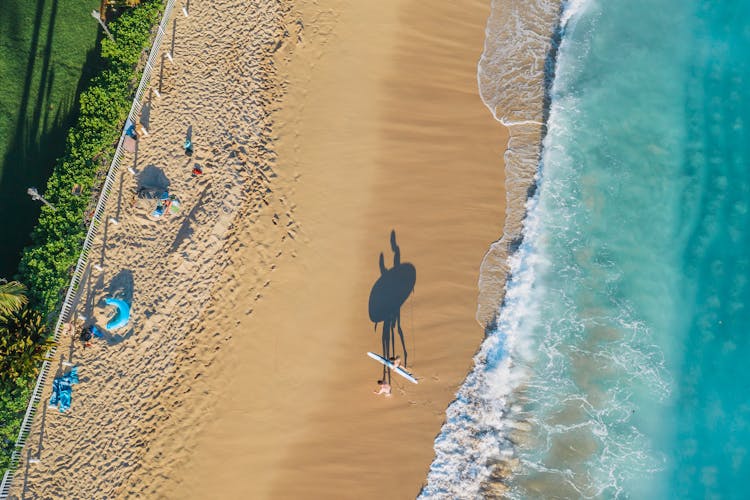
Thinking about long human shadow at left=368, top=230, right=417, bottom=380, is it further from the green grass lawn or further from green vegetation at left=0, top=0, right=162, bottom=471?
the green grass lawn

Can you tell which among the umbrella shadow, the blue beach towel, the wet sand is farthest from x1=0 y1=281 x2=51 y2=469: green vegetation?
the wet sand

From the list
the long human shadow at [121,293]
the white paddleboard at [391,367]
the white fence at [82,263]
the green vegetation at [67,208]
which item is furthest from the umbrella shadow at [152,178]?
the white paddleboard at [391,367]

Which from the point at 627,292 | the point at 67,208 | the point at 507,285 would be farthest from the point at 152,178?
the point at 627,292

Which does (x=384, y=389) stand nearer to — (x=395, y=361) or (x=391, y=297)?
(x=395, y=361)

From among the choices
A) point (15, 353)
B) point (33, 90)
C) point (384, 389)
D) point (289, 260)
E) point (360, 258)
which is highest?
point (33, 90)

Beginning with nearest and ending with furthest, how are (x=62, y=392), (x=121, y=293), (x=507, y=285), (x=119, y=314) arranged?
1. (x=62, y=392)
2. (x=119, y=314)
3. (x=121, y=293)
4. (x=507, y=285)

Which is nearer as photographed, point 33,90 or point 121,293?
point 121,293

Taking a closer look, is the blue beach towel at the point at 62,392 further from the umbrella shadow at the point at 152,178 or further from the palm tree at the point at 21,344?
the umbrella shadow at the point at 152,178
